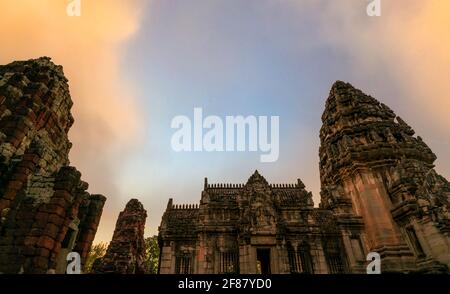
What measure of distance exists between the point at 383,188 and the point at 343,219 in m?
4.05

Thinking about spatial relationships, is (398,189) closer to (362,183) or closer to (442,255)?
(362,183)

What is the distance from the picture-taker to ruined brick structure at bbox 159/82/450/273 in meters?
17.0

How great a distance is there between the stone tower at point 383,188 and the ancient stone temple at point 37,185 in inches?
751

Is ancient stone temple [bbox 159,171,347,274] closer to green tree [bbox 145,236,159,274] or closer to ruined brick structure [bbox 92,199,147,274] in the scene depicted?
ruined brick structure [bbox 92,199,147,274]

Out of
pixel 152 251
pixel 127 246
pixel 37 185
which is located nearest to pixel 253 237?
pixel 127 246

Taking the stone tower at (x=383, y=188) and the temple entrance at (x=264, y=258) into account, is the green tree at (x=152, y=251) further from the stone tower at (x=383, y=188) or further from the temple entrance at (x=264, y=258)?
the stone tower at (x=383, y=188)

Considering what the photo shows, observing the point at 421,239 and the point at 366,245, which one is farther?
the point at 366,245

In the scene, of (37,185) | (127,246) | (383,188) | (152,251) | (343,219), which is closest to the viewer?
(37,185)

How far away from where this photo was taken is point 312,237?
66.4 feet

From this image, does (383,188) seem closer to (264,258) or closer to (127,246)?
(264,258)

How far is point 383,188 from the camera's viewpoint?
19.5 metres

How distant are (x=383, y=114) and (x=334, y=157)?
7202 millimetres

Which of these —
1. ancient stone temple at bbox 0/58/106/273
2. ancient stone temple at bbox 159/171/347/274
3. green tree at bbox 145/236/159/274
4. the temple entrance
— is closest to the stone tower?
ancient stone temple at bbox 159/171/347/274

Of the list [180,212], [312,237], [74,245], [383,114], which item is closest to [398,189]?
[312,237]
